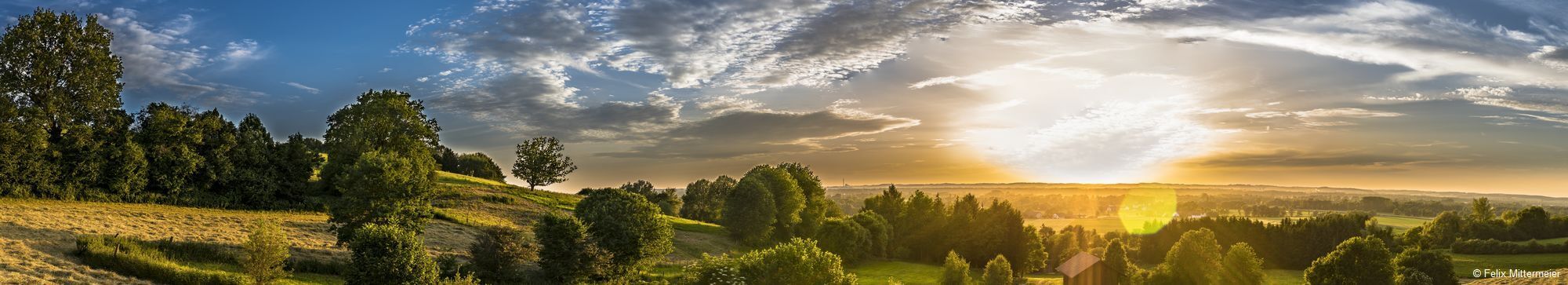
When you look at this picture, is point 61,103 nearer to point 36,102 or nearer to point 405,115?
point 36,102

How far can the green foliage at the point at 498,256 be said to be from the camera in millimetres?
40000

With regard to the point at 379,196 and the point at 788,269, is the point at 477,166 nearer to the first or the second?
the point at 379,196

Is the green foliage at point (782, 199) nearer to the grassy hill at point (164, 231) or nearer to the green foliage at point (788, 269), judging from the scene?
the grassy hill at point (164, 231)

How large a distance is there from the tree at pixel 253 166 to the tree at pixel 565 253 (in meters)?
26.7

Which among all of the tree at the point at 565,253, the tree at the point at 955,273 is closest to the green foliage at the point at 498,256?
the tree at the point at 565,253

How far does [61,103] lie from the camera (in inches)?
1842

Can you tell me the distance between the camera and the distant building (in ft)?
197

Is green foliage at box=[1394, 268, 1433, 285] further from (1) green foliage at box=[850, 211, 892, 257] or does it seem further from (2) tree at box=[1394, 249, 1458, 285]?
(1) green foliage at box=[850, 211, 892, 257]

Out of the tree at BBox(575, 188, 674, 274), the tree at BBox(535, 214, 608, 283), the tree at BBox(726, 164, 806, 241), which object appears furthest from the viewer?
the tree at BBox(726, 164, 806, 241)

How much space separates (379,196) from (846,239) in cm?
4667

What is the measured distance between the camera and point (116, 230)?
119ft

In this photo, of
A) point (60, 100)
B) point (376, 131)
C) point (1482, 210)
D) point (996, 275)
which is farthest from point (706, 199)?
point (1482, 210)

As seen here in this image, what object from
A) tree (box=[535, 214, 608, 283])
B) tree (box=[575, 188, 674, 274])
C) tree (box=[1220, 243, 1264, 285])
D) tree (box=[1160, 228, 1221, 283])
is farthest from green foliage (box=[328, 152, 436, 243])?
tree (box=[1220, 243, 1264, 285])

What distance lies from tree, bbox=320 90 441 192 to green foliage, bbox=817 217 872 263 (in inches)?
1588
